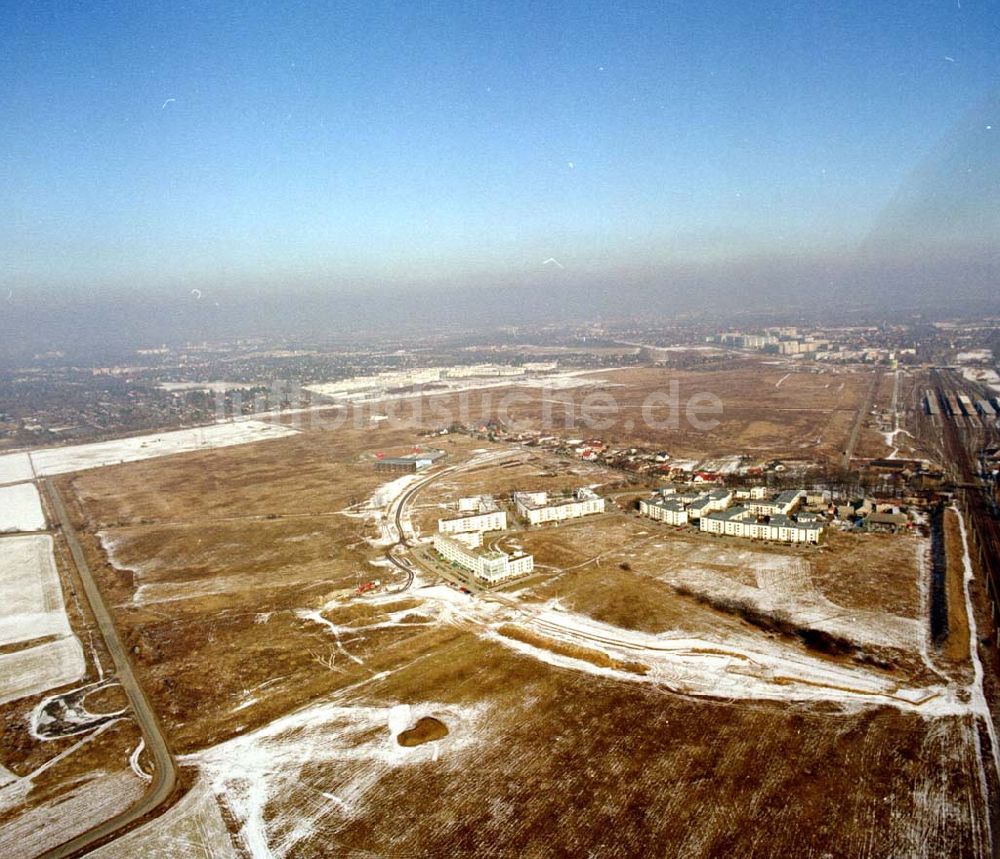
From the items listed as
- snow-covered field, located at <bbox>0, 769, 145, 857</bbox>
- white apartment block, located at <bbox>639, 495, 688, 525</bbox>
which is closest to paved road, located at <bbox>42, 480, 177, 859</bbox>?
snow-covered field, located at <bbox>0, 769, 145, 857</bbox>

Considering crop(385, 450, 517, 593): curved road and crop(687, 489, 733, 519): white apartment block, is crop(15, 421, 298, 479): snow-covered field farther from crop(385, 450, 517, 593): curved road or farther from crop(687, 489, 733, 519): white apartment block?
crop(687, 489, 733, 519): white apartment block

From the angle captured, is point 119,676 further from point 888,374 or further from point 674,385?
point 888,374

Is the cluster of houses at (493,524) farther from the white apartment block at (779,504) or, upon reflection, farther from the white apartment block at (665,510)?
the white apartment block at (779,504)

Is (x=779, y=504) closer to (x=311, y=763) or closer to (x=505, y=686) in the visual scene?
(x=505, y=686)

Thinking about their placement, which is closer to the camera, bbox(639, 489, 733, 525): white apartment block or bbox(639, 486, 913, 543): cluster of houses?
bbox(639, 486, 913, 543): cluster of houses

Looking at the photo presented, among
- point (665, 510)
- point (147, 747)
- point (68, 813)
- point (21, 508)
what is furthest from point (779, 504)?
point (21, 508)

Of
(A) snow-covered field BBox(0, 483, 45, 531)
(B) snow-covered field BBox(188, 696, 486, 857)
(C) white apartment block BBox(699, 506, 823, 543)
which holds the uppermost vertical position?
(C) white apartment block BBox(699, 506, 823, 543)
